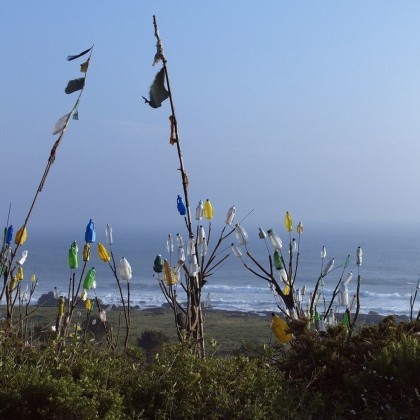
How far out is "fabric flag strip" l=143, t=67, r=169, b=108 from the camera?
18.8 feet

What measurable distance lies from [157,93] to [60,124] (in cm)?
73

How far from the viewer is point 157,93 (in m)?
5.76

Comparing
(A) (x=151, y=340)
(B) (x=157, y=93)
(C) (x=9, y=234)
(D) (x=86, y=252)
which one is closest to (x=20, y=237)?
(C) (x=9, y=234)

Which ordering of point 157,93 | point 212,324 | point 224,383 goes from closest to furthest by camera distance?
point 224,383 → point 157,93 → point 212,324

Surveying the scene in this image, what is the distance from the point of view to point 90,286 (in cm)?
602

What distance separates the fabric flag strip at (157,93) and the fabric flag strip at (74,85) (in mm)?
463

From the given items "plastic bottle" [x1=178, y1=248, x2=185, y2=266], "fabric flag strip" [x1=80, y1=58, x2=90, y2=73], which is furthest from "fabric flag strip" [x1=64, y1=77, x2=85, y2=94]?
"plastic bottle" [x1=178, y1=248, x2=185, y2=266]

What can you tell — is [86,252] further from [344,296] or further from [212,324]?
[212,324]

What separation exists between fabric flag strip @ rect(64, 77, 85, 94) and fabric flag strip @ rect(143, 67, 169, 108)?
18.2 inches

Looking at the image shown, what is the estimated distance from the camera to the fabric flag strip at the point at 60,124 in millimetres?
5488

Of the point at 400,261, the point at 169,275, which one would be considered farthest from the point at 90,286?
the point at 400,261

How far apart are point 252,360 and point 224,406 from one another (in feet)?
2.10

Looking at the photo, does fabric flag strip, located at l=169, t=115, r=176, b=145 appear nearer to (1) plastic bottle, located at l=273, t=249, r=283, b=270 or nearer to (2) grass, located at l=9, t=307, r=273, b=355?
(1) plastic bottle, located at l=273, t=249, r=283, b=270

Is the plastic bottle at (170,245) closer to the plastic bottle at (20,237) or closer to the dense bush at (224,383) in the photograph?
the plastic bottle at (20,237)
